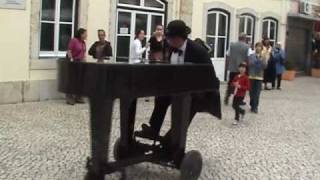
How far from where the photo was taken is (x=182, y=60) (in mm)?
6605

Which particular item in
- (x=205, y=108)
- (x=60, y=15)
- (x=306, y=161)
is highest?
(x=60, y=15)

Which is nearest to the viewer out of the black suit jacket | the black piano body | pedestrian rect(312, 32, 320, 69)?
the black piano body

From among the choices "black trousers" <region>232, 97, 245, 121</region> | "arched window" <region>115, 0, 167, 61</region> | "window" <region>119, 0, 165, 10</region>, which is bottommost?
"black trousers" <region>232, 97, 245, 121</region>

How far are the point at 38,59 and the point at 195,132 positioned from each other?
453cm

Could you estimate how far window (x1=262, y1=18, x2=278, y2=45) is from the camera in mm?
23203

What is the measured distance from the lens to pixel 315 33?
2897cm

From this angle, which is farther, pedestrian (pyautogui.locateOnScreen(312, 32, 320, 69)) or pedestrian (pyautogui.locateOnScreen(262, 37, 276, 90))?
pedestrian (pyautogui.locateOnScreen(312, 32, 320, 69))

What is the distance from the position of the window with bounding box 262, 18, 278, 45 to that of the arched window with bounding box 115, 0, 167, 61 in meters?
7.76

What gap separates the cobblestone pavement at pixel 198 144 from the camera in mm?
6996

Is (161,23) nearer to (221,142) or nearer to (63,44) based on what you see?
(63,44)

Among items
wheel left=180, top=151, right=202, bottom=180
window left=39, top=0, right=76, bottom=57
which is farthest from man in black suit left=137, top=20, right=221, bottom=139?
window left=39, top=0, right=76, bottom=57

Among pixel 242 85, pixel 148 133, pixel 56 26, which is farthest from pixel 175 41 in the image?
pixel 56 26

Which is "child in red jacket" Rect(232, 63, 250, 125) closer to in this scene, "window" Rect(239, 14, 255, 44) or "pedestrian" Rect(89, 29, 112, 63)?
"pedestrian" Rect(89, 29, 112, 63)

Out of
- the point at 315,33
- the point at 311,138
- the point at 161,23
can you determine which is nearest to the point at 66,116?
the point at 311,138
